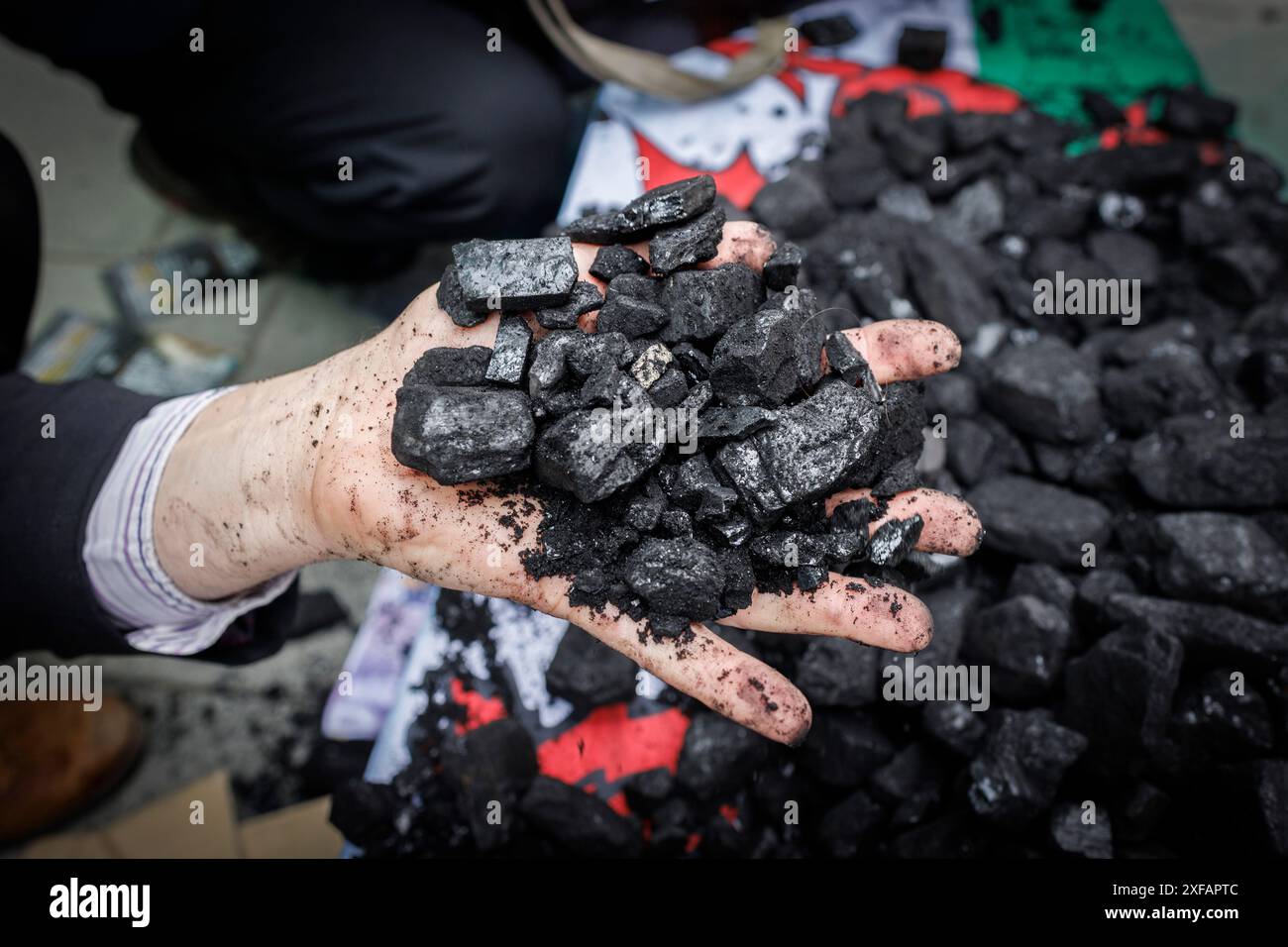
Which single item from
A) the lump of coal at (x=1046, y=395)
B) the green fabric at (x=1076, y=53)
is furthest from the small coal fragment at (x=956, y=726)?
the green fabric at (x=1076, y=53)

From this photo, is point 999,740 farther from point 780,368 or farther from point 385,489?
point 385,489

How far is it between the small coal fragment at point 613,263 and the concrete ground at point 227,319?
94 cm

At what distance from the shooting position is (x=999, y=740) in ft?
6.35

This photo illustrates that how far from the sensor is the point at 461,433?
1597mm

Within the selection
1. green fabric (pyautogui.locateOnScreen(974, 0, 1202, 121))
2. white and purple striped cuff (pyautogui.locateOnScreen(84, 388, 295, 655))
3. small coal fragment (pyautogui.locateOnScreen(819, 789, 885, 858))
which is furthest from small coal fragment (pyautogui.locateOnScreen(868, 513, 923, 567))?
green fabric (pyautogui.locateOnScreen(974, 0, 1202, 121))

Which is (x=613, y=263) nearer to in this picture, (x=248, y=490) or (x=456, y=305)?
(x=456, y=305)

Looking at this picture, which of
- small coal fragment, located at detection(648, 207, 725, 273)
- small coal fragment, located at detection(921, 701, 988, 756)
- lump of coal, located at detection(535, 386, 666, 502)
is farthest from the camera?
small coal fragment, located at detection(921, 701, 988, 756)

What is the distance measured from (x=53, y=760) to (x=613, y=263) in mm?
2283

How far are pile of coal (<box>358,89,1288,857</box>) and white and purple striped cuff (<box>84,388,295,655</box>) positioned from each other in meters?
0.70

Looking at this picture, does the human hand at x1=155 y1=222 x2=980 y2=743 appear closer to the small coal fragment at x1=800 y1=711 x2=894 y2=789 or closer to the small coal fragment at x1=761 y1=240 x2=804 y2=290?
the small coal fragment at x1=761 y1=240 x2=804 y2=290

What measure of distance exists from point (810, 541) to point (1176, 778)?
101 cm

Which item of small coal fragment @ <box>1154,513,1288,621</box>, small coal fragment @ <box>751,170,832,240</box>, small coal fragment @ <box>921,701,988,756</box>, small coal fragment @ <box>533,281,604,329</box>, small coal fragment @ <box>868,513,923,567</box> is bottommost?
small coal fragment @ <box>921,701,988,756</box>

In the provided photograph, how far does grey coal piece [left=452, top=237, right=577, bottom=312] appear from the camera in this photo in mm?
1727

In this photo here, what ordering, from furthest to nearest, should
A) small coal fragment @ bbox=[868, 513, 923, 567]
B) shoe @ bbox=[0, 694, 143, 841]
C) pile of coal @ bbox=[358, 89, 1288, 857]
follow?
shoe @ bbox=[0, 694, 143, 841], pile of coal @ bbox=[358, 89, 1288, 857], small coal fragment @ bbox=[868, 513, 923, 567]
